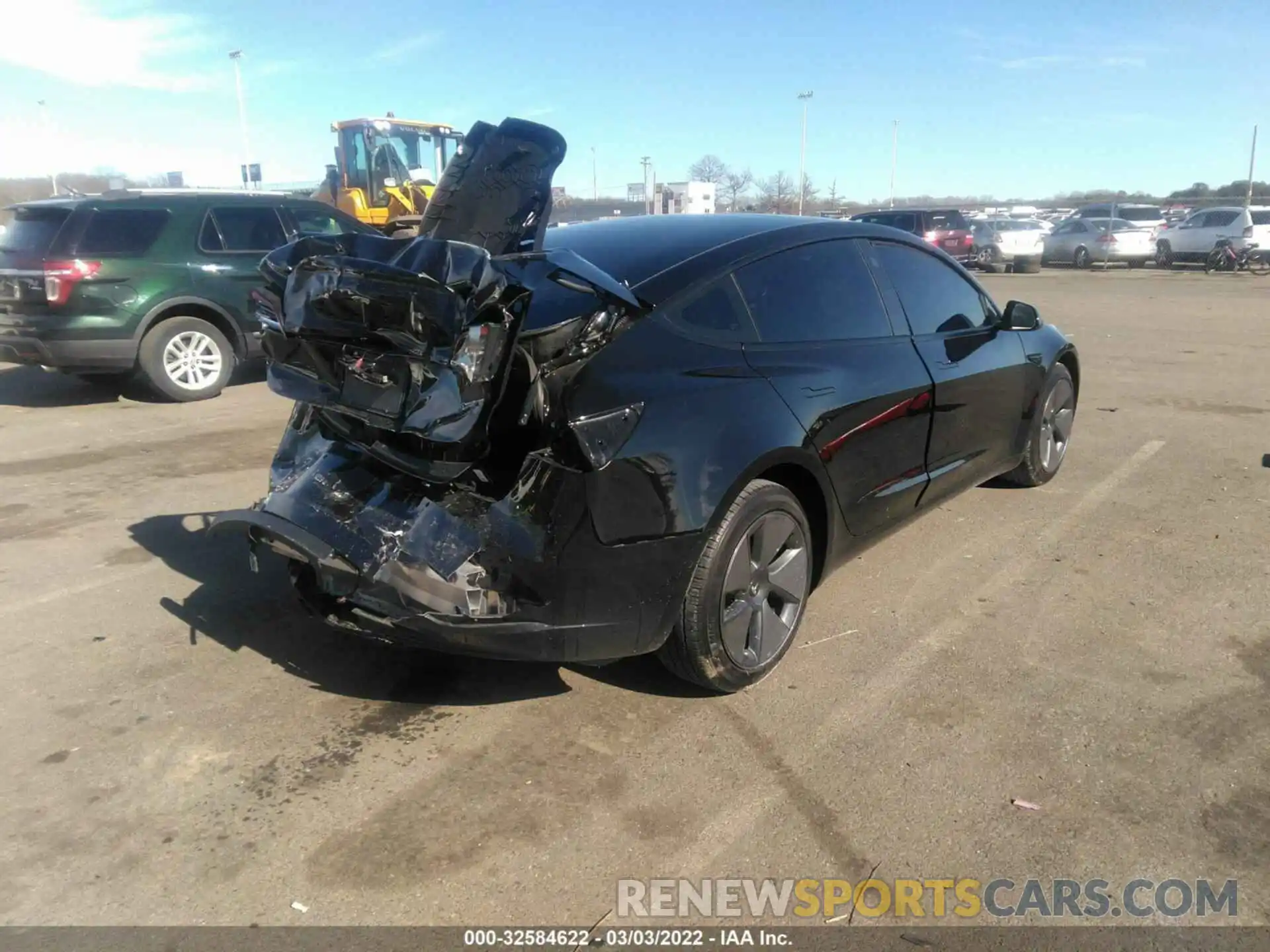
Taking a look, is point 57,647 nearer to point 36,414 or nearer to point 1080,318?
point 36,414

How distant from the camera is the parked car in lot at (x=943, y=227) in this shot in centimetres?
2436

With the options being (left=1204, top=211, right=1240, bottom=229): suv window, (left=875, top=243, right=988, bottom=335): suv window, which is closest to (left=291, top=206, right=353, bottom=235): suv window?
(left=875, top=243, right=988, bottom=335): suv window

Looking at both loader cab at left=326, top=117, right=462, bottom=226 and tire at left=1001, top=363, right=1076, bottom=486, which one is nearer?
tire at left=1001, top=363, right=1076, bottom=486

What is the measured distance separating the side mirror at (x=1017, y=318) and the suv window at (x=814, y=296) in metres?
1.26

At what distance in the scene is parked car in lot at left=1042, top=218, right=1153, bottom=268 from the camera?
28.4 m

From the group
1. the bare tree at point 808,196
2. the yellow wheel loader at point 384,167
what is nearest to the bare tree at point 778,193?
the bare tree at point 808,196

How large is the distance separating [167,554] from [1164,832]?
455cm

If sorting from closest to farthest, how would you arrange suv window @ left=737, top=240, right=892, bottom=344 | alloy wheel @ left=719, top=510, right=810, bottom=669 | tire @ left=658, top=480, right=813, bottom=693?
tire @ left=658, top=480, right=813, bottom=693
alloy wheel @ left=719, top=510, right=810, bottom=669
suv window @ left=737, top=240, right=892, bottom=344

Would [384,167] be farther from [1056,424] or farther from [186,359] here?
[1056,424]

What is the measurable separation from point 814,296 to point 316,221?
24.4 feet

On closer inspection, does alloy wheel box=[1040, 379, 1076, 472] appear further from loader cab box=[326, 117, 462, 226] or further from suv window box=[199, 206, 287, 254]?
loader cab box=[326, 117, 462, 226]

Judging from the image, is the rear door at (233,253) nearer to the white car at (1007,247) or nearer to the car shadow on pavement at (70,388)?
the car shadow on pavement at (70,388)

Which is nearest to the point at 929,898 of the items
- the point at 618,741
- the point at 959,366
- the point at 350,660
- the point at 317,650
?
the point at 618,741

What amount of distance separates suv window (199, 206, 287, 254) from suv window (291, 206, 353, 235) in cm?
23
